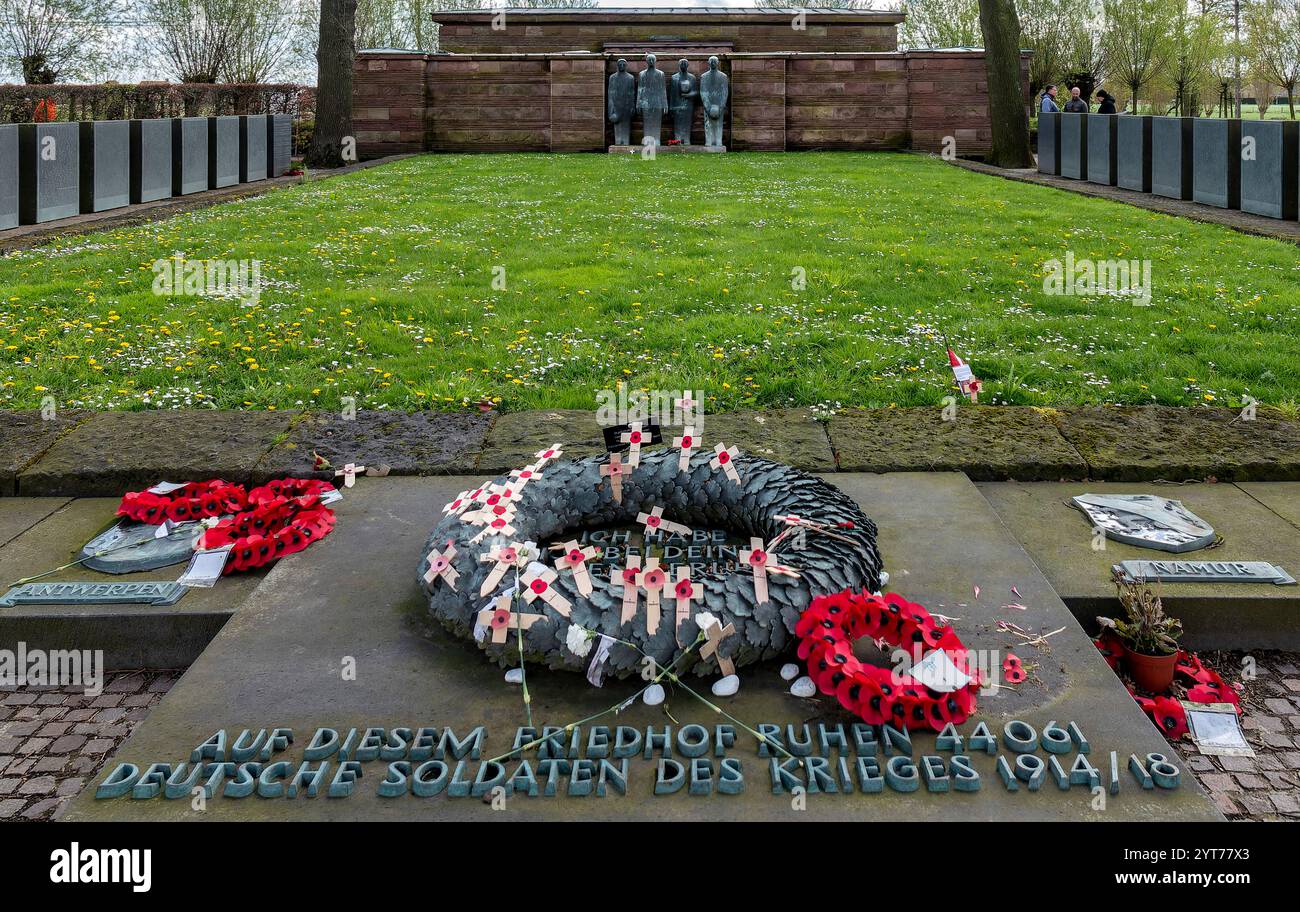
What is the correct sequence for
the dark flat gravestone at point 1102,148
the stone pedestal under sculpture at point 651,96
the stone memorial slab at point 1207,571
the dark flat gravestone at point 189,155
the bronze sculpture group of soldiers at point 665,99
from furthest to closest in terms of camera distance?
the bronze sculpture group of soldiers at point 665,99 → the stone pedestal under sculpture at point 651,96 → the dark flat gravestone at point 1102,148 → the dark flat gravestone at point 189,155 → the stone memorial slab at point 1207,571

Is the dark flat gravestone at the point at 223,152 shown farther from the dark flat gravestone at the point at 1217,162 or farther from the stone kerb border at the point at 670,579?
the stone kerb border at the point at 670,579

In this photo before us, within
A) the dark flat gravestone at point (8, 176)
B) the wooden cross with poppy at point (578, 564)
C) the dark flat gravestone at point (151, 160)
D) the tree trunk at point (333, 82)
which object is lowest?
the wooden cross with poppy at point (578, 564)

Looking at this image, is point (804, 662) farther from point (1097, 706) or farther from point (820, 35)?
point (820, 35)

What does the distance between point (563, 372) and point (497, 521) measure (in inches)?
112

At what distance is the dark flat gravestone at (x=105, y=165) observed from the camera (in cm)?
1394

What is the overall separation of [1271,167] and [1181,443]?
10.7 metres

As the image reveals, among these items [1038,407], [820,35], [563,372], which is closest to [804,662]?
[1038,407]

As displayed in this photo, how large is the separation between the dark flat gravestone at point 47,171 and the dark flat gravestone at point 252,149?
5405mm

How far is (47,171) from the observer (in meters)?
13.1

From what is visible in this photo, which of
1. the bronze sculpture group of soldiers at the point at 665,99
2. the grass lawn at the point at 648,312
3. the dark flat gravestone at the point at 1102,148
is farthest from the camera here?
the bronze sculpture group of soldiers at the point at 665,99

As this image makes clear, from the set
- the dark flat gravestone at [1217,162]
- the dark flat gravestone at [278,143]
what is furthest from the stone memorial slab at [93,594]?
the dark flat gravestone at [278,143]

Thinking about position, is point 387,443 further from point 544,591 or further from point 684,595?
point 684,595

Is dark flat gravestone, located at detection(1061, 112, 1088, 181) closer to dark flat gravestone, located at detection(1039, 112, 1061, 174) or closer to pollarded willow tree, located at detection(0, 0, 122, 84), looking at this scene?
dark flat gravestone, located at detection(1039, 112, 1061, 174)

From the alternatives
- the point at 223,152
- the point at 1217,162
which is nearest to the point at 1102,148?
the point at 1217,162
